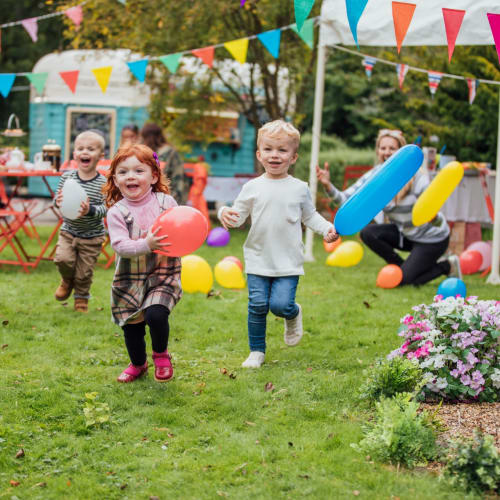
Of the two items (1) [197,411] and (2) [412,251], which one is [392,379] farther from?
(2) [412,251]

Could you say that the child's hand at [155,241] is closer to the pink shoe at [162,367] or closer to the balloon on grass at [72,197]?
the pink shoe at [162,367]

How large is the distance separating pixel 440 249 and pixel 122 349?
381 cm

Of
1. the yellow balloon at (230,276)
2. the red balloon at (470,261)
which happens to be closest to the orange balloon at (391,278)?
the red balloon at (470,261)

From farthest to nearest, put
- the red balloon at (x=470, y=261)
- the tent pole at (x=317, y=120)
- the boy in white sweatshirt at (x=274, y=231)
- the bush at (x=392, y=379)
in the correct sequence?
the tent pole at (x=317, y=120) → the red balloon at (x=470, y=261) → the boy in white sweatshirt at (x=274, y=231) → the bush at (x=392, y=379)

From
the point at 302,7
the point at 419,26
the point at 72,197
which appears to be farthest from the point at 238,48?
the point at 72,197

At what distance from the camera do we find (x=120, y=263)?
420cm

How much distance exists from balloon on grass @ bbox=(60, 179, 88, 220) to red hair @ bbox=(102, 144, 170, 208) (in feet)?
4.05

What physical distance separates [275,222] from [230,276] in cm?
288

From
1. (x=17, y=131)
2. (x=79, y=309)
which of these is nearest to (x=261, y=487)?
(x=79, y=309)

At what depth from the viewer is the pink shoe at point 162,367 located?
4320mm

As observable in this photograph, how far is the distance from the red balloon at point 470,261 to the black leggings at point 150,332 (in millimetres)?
5265

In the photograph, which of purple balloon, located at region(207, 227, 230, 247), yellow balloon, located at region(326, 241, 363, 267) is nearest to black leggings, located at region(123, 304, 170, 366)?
yellow balloon, located at region(326, 241, 363, 267)

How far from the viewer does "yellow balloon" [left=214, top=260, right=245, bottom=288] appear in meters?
7.45

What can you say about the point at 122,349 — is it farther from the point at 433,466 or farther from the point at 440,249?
the point at 440,249
